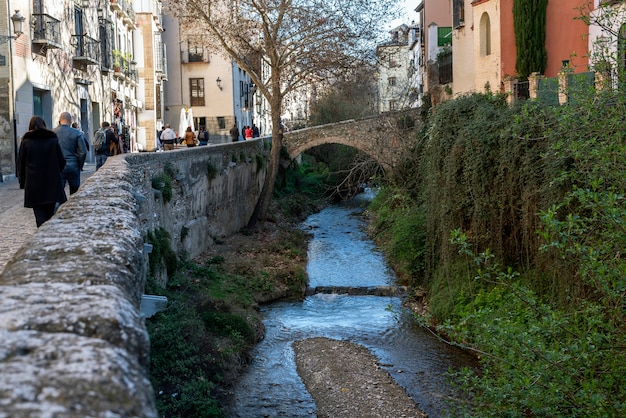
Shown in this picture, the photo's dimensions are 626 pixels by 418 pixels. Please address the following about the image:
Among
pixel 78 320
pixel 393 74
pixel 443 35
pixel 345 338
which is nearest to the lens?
pixel 78 320

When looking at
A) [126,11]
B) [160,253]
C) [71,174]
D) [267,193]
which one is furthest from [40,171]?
[126,11]

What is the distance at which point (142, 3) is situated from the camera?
126 feet

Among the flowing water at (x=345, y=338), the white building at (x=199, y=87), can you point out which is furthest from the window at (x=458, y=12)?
the white building at (x=199, y=87)

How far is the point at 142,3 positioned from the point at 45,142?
3172 cm

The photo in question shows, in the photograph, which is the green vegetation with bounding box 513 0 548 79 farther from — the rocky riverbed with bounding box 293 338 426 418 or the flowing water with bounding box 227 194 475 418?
the rocky riverbed with bounding box 293 338 426 418

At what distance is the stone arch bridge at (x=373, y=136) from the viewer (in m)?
26.7

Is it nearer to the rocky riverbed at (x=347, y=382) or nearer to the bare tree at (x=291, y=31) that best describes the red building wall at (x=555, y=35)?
the bare tree at (x=291, y=31)

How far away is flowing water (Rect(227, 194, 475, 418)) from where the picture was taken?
35.0 feet

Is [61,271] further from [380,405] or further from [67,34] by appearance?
[67,34]

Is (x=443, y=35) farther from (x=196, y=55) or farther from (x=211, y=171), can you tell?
(x=211, y=171)

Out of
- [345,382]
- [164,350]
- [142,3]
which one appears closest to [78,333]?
[164,350]

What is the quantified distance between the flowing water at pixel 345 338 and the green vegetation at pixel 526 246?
0.60 metres

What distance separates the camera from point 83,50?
24.3m

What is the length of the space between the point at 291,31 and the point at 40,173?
14898 millimetres
